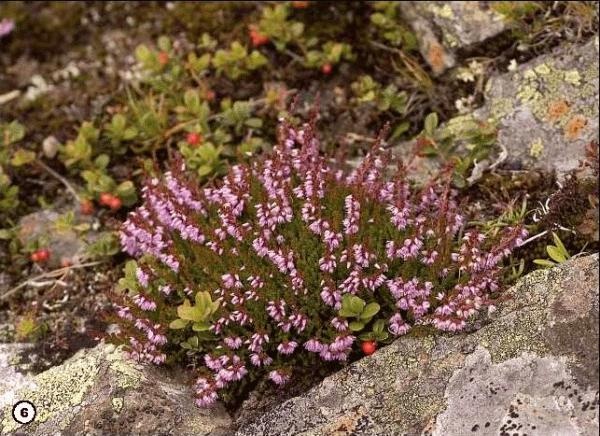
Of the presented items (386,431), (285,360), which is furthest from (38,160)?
(386,431)

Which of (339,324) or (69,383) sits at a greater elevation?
(339,324)

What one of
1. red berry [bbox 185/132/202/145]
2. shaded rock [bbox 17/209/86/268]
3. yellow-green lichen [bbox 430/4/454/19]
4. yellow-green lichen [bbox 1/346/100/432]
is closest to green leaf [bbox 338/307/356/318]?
yellow-green lichen [bbox 1/346/100/432]

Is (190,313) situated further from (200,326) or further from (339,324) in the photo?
(339,324)

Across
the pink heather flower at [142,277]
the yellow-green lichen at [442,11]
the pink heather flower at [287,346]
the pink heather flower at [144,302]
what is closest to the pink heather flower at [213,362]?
the pink heather flower at [287,346]

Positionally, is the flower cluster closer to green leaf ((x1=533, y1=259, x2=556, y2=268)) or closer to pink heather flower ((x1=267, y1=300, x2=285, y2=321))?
pink heather flower ((x1=267, y1=300, x2=285, y2=321))

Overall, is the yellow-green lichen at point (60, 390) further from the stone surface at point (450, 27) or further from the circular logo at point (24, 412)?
the stone surface at point (450, 27)

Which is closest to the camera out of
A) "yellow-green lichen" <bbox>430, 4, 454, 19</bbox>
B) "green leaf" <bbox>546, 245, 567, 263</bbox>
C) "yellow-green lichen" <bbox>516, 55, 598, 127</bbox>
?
"green leaf" <bbox>546, 245, 567, 263</bbox>

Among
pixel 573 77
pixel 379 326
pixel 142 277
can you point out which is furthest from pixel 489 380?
pixel 573 77
